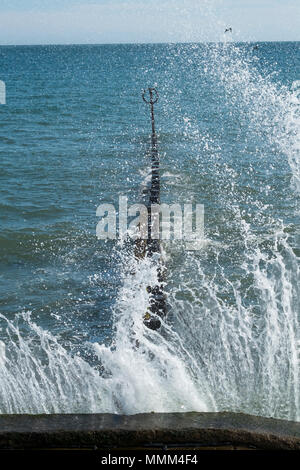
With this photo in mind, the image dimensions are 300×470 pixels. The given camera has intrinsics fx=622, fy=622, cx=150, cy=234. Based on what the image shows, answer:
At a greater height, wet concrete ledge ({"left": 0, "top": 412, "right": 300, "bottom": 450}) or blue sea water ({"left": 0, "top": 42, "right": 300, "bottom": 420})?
blue sea water ({"left": 0, "top": 42, "right": 300, "bottom": 420})

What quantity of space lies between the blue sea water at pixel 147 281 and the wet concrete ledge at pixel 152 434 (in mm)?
1017

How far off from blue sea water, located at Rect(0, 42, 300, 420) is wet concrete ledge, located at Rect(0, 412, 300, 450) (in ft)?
3.34

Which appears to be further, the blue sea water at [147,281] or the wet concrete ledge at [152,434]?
the blue sea water at [147,281]

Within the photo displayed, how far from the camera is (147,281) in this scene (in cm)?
678

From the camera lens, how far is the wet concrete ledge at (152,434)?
12.1 feet

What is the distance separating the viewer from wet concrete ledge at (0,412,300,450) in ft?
12.1

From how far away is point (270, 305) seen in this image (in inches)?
293

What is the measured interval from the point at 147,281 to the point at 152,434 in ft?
10.3

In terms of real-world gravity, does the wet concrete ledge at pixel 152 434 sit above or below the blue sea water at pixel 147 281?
below

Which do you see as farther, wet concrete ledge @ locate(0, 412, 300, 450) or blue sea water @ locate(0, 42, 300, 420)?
blue sea water @ locate(0, 42, 300, 420)

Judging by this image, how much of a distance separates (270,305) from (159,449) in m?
4.00

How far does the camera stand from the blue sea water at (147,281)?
5512 mm

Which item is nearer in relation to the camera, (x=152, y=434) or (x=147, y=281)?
(x=152, y=434)
